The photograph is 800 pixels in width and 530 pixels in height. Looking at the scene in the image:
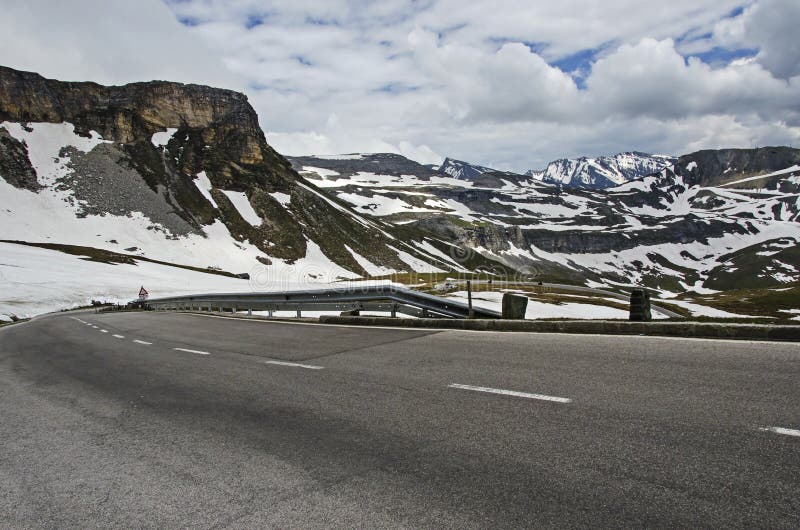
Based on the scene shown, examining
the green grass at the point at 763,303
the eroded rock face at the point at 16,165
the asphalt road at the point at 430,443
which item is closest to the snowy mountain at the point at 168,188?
the eroded rock face at the point at 16,165

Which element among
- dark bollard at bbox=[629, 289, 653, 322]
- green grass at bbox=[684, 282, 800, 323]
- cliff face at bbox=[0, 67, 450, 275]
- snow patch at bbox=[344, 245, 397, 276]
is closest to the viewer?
dark bollard at bbox=[629, 289, 653, 322]

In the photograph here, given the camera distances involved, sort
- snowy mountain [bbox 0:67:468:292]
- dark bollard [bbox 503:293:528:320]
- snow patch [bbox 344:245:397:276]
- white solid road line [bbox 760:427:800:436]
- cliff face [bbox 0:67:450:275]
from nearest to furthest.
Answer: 1. white solid road line [bbox 760:427:800:436]
2. dark bollard [bbox 503:293:528:320]
3. snowy mountain [bbox 0:67:468:292]
4. cliff face [bbox 0:67:450:275]
5. snow patch [bbox 344:245:397:276]

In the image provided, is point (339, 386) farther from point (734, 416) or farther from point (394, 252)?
point (394, 252)

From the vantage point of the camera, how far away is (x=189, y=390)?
26.7 ft

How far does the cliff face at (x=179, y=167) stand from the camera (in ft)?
368

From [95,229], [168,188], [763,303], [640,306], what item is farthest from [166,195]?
[763,303]

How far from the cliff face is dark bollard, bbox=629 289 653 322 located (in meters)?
106

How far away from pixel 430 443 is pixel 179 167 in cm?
14117

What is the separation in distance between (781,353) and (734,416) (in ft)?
11.7

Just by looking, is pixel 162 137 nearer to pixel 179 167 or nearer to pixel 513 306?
pixel 179 167

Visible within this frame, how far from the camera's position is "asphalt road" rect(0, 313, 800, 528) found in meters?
3.59

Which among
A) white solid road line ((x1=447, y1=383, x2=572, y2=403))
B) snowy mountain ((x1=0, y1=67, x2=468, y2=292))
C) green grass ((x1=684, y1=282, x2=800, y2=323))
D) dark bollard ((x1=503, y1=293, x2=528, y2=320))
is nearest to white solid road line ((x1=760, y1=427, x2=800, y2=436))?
white solid road line ((x1=447, y1=383, x2=572, y2=403))

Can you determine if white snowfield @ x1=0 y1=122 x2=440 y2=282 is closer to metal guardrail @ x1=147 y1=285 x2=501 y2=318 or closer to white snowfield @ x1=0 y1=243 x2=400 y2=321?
white snowfield @ x1=0 y1=243 x2=400 y2=321

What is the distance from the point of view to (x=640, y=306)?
454 inches
